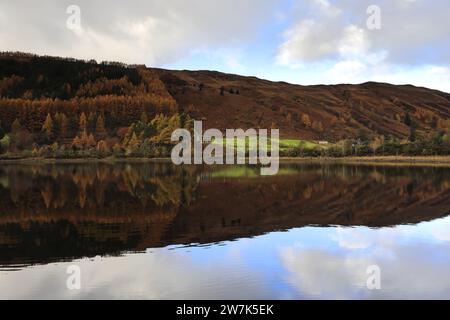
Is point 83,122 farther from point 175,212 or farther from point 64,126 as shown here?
point 175,212

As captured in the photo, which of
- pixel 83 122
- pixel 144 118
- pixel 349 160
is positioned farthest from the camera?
pixel 144 118

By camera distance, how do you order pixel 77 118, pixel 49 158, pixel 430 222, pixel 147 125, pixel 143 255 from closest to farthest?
pixel 143 255 → pixel 430 222 → pixel 49 158 → pixel 147 125 → pixel 77 118

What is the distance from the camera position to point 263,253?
65.2 ft

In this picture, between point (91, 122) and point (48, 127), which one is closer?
point (48, 127)

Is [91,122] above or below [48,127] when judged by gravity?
above

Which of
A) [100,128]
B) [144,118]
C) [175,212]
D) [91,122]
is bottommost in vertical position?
→ [175,212]

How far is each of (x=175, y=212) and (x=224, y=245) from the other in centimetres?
1068

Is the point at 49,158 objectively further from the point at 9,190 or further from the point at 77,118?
the point at 9,190

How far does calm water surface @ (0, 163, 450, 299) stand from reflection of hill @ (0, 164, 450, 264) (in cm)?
8

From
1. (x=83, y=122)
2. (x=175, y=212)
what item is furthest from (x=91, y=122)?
(x=175, y=212)

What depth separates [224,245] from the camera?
2162 cm

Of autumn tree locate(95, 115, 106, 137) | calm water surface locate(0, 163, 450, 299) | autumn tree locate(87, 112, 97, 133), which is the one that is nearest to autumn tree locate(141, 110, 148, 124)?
autumn tree locate(95, 115, 106, 137)
